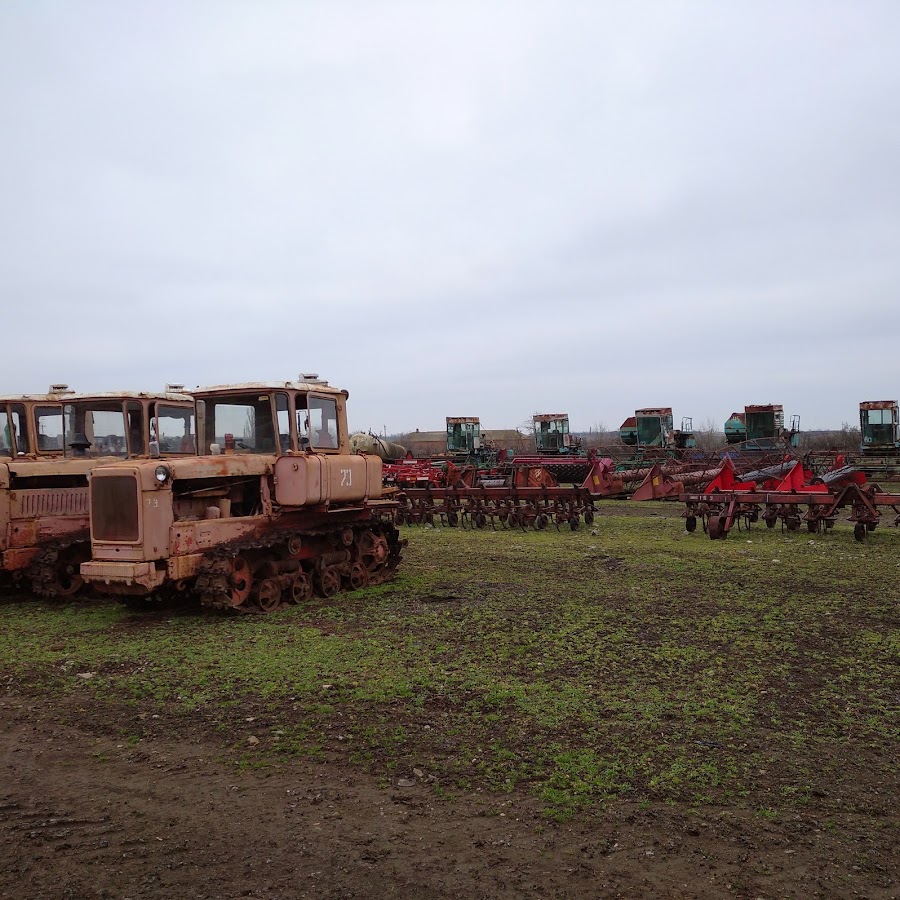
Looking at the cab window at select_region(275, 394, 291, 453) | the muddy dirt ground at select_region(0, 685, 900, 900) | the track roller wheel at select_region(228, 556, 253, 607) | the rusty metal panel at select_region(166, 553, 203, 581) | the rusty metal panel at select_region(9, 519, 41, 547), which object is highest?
the cab window at select_region(275, 394, 291, 453)

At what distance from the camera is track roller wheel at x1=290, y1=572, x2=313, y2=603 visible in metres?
9.37

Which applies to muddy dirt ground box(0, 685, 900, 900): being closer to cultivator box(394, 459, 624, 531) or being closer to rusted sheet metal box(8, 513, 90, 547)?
rusted sheet metal box(8, 513, 90, 547)

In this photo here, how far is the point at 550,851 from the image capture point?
368 cm

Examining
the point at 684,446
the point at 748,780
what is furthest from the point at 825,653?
the point at 684,446

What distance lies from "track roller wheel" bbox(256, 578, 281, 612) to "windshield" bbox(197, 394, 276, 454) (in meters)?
1.61

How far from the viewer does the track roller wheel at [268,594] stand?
8.90 metres

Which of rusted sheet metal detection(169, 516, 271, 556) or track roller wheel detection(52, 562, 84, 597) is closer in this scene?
rusted sheet metal detection(169, 516, 271, 556)

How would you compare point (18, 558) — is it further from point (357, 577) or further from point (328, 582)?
point (357, 577)

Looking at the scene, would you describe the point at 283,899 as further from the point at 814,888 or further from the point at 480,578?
the point at 480,578

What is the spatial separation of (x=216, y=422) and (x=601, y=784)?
6864mm

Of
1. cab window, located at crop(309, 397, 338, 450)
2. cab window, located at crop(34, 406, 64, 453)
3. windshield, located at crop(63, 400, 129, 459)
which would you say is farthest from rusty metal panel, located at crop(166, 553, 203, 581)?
cab window, located at crop(34, 406, 64, 453)

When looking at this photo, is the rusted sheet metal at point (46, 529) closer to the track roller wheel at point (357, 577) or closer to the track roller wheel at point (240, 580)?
the track roller wheel at point (240, 580)

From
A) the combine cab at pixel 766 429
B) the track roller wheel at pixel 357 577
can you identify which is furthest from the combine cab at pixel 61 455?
the combine cab at pixel 766 429

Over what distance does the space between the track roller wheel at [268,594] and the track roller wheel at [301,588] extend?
10.3 inches
